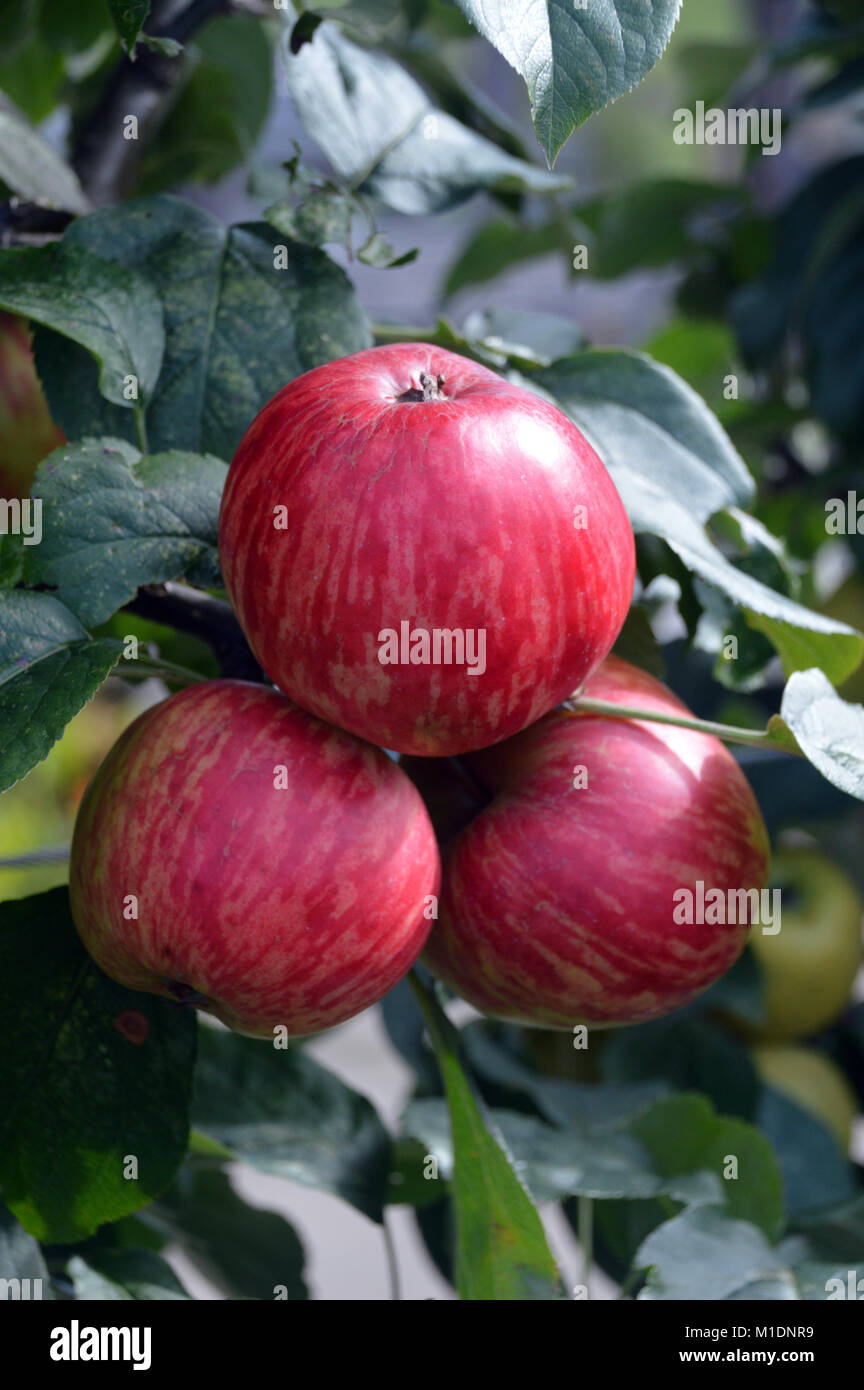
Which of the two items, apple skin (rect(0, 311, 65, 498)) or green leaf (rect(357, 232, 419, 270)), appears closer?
green leaf (rect(357, 232, 419, 270))

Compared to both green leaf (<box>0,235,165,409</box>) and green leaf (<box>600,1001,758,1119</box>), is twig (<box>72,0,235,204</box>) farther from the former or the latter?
green leaf (<box>600,1001,758,1119</box>)

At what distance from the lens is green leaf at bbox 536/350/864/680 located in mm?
371

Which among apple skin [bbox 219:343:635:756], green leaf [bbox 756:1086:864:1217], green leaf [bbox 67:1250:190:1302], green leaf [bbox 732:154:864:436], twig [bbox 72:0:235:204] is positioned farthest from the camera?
green leaf [bbox 732:154:864:436]

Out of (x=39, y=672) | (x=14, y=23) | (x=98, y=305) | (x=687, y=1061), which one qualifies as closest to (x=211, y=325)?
(x=98, y=305)

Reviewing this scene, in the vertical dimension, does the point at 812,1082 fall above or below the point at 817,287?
below

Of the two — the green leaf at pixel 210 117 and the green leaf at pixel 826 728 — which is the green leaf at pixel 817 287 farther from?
the green leaf at pixel 826 728

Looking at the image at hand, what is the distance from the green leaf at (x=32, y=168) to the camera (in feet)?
1.29

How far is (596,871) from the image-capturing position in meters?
0.31

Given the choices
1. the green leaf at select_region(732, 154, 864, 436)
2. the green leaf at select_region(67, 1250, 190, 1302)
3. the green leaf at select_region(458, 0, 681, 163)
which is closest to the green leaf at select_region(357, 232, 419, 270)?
the green leaf at select_region(458, 0, 681, 163)

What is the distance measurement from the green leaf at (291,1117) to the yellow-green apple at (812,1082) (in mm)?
265

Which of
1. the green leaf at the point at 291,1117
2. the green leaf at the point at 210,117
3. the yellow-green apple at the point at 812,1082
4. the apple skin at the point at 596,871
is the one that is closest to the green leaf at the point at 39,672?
the apple skin at the point at 596,871

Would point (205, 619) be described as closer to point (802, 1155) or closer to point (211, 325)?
point (211, 325)

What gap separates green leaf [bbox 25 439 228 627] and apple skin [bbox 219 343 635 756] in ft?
0.10

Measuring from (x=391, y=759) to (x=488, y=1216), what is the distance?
14 centimetres
